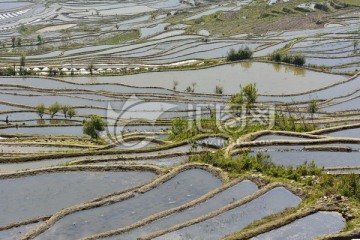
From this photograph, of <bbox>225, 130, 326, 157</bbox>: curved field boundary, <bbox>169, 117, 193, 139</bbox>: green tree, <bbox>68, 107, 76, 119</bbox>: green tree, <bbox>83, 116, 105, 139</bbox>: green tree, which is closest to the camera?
<bbox>225, 130, 326, 157</bbox>: curved field boundary

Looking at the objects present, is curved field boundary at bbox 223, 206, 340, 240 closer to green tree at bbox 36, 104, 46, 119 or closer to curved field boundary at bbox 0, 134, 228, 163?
curved field boundary at bbox 0, 134, 228, 163

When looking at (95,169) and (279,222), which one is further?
(95,169)

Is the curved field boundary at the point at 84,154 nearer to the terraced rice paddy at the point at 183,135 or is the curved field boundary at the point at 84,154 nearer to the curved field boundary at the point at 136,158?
the terraced rice paddy at the point at 183,135

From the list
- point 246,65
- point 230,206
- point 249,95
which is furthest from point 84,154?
point 246,65

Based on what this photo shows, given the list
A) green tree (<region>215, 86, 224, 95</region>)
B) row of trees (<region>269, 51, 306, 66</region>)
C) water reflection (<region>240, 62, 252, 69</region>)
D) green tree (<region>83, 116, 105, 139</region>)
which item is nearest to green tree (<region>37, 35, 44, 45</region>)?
water reflection (<region>240, 62, 252, 69</region>)

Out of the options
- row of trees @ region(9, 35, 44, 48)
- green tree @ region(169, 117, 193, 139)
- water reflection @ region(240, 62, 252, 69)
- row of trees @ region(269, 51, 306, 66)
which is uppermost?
row of trees @ region(9, 35, 44, 48)

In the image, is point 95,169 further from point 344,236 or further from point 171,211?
point 344,236
